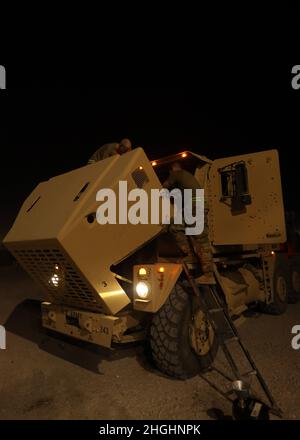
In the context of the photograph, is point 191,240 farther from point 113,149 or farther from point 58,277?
point 58,277

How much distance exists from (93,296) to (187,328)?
1.19 meters

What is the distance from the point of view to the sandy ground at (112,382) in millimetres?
2979

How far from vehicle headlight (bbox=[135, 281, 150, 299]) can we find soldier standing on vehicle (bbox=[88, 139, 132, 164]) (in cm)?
176

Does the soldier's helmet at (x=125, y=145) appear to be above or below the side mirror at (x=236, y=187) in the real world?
above

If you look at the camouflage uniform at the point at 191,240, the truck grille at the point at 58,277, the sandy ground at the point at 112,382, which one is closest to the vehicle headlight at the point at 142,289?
the truck grille at the point at 58,277

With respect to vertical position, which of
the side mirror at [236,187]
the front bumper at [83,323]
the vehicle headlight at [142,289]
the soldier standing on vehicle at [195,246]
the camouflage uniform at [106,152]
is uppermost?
the camouflage uniform at [106,152]

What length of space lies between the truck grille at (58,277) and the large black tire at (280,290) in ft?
13.5

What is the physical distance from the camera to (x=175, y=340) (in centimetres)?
354

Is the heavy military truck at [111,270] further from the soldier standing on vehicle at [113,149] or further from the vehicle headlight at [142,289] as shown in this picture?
the soldier standing on vehicle at [113,149]

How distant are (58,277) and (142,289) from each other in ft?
3.29

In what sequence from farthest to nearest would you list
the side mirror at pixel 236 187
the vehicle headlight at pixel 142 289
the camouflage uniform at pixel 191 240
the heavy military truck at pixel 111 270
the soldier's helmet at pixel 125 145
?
the side mirror at pixel 236 187
the soldier's helmet at pixel 125 145
the camouflage uniform at pixel 191 240
the vehicle headlight at pixel 142 289
the heavy military truck at pixel 111 270

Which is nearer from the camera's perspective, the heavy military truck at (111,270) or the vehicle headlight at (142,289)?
the heavy military truck at (111,270)

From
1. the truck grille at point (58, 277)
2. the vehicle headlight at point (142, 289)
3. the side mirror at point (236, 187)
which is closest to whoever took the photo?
the truck grille at point (58, 277)

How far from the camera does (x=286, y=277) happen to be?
22.6 ft
